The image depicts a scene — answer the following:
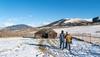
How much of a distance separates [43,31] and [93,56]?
47.4 metres

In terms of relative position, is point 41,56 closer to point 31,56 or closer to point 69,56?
point 31,56

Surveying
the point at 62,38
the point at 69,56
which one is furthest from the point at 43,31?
the point at 69,56

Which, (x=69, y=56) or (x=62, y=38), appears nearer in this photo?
(x=69, y=56)

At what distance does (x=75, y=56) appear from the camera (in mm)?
22219

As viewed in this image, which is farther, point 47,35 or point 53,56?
point 47,35

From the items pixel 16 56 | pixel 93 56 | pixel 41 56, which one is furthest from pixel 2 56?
pixel 93 56

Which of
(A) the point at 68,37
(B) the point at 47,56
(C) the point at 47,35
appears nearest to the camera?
(B) the point at 47,56

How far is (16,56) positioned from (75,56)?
5065 millimetres

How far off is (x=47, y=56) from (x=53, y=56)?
→ 0.62 metres

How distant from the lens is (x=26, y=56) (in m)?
21.7

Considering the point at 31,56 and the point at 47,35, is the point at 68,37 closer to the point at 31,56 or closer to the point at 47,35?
the point at 31,56

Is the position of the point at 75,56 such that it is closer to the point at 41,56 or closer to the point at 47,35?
the point at 41,56

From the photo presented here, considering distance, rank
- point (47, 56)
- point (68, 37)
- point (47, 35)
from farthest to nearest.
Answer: point (47, 35) → point (68, 37) → point (47, 56)

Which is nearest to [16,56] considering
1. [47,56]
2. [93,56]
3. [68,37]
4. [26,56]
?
[26,56]
